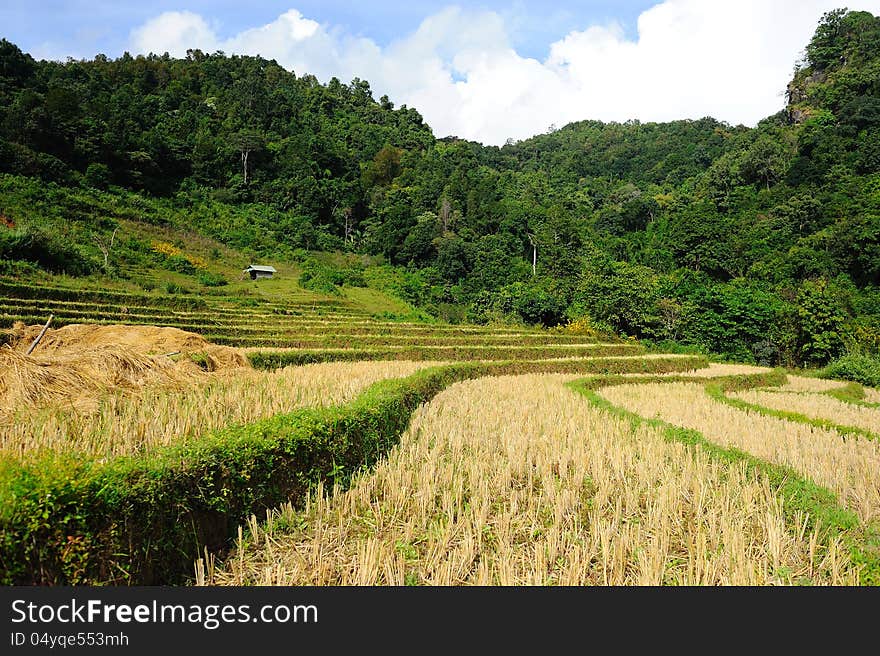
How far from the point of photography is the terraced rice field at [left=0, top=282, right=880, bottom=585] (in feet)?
11.9

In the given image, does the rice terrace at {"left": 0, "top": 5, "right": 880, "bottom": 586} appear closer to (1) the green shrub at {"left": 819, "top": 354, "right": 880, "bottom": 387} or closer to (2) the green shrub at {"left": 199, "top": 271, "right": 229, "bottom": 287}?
(1) the green shrub at {"left": 819, "top": 354, "right": 880, "bottom": 387}

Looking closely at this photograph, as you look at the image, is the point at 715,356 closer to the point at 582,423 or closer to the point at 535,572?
the point at 582,423

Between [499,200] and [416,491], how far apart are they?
68.6 meters

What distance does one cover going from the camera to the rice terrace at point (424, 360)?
13.5 feet

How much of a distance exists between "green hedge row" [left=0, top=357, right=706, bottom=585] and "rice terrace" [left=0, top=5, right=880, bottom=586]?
24mm

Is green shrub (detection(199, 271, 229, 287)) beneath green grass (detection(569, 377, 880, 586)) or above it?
above

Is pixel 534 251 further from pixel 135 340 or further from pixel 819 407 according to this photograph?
pixel 135 340

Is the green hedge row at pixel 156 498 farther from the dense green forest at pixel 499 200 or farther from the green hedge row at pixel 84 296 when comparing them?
the dense green forest at pixel 499 200

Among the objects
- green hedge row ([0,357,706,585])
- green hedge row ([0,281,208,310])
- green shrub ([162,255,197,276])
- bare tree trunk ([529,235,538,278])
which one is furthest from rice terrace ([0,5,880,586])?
bare tree trunk ([529,235,538,278])

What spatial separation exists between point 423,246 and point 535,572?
2329 inches

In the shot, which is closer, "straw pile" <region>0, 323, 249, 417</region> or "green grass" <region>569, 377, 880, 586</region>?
"green grass" <region>569, 377, 880, 586</region>

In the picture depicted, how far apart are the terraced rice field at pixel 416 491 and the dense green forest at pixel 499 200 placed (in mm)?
25557

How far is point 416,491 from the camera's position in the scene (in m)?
5.78

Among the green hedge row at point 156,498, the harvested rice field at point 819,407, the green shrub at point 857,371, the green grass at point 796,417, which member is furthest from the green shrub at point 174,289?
the green shrub at point 857,371
